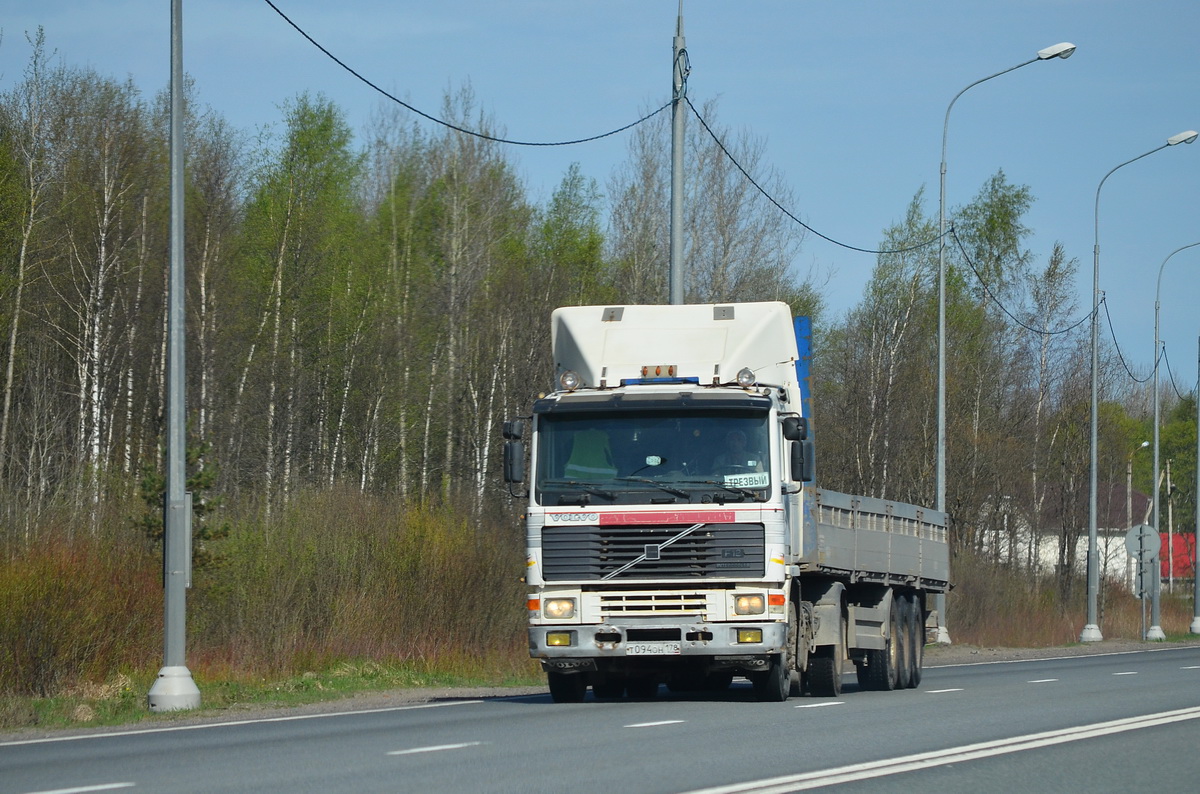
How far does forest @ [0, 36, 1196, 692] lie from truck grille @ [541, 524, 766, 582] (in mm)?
7515

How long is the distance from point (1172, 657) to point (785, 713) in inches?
744

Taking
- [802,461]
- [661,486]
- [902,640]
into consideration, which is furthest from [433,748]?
[902,640]

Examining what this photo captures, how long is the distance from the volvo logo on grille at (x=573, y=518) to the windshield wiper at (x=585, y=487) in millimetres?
197

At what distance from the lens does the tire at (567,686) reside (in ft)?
54.9

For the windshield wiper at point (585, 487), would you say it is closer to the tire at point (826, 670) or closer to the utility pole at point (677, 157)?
the tire at point (826, 670)

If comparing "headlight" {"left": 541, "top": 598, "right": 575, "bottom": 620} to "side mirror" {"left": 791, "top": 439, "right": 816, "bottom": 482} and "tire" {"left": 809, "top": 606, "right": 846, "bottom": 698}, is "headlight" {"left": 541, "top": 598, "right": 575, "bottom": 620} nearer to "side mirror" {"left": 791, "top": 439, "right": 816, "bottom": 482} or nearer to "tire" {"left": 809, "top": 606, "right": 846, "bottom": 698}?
"side mirror" {"left": 791, "top": 439, "right": 816, "bottom": 482}

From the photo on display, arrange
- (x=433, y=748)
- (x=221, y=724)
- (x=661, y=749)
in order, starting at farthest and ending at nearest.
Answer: (x=221, y=724) → (x=433, y=748) → (x=661, y=749)

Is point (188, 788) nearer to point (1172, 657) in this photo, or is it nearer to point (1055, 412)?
point (1172, 657)

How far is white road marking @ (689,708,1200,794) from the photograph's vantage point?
9.38 meters

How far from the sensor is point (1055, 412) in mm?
62062

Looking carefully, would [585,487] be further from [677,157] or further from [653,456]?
[677,157]

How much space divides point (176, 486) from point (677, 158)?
9479 millimetres

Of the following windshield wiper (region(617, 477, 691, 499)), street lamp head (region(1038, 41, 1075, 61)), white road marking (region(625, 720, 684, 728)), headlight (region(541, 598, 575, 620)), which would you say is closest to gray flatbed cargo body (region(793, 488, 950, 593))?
windshield wiper (region(617, 477, 691, 499))

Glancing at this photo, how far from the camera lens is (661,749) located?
11.5 m
